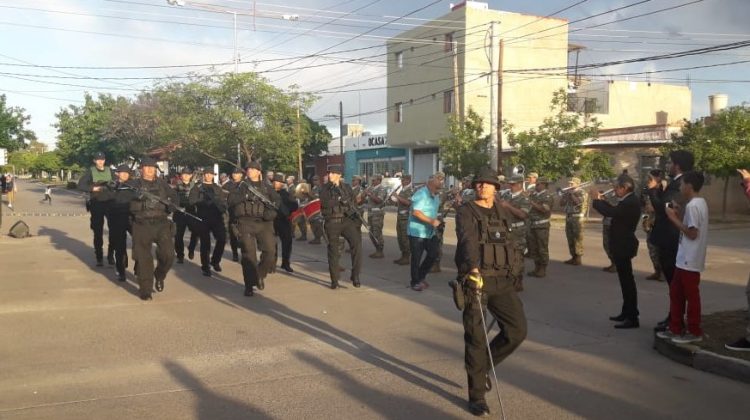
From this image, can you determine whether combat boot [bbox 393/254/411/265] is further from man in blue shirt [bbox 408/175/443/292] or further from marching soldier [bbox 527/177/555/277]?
man in blue shirt [bbox 408/175/443/292]

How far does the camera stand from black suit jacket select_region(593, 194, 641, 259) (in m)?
7.05

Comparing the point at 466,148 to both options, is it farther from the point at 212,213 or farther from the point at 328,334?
the point at 328,334

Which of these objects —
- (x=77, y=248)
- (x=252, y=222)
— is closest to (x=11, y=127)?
(x=77, y=248)

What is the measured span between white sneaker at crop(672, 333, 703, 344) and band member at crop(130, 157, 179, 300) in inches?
247

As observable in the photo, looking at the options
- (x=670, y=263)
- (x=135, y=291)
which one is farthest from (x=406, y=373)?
(x=135, y=291)

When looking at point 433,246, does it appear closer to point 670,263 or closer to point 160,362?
point 670,263

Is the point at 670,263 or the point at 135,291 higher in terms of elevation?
the point at 670,263

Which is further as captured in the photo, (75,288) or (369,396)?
(75,288)

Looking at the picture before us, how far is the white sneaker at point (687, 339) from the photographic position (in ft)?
19.1

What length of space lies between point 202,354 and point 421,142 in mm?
32942

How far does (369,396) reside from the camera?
4852 millimetres

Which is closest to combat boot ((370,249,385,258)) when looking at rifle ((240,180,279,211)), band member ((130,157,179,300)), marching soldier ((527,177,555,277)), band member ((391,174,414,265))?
band member ((391,174,414,265))

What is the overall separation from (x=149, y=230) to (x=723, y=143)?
22050 mm

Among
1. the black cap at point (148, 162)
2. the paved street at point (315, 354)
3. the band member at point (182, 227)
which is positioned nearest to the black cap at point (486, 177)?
the paved street at point (315, 354)
